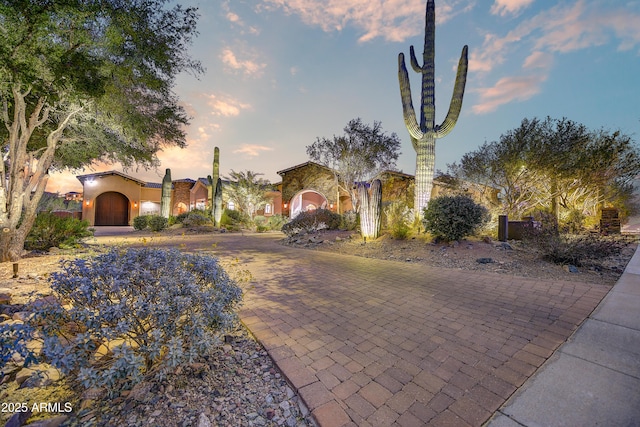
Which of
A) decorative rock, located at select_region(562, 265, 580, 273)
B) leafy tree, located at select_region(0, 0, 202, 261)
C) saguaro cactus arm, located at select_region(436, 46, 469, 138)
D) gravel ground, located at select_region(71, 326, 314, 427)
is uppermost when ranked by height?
saguaro cactus arm, located at select_region(436, 46, 469, 138)

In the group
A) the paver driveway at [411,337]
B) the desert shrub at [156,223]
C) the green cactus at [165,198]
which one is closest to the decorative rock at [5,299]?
the paver driveway at [411,337]

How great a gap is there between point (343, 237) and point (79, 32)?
375 inches

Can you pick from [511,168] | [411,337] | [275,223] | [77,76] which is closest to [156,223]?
[275,223]

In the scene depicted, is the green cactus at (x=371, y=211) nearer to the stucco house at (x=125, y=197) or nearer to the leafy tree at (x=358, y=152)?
the leafy tree at (x=358, y=152)

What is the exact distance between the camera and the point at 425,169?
10508 millimetres

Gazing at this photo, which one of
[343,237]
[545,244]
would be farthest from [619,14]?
[343,237]

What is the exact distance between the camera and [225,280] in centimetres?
235

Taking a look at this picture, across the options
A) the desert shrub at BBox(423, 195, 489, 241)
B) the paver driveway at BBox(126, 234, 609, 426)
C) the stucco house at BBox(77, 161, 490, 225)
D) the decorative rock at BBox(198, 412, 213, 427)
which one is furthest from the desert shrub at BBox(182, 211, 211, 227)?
the decorative rock at BBox(198, 412, 213, 427)

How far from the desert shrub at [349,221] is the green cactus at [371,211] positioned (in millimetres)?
2214

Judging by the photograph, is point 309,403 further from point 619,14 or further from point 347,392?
point 619,14

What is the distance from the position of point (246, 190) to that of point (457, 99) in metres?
15.3

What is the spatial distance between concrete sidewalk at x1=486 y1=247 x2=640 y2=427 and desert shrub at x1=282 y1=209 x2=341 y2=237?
32.1 ft

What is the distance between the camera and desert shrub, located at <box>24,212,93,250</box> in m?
6.88

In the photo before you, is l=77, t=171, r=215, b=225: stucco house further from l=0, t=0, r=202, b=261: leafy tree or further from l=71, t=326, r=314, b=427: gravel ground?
l=71, t=326, r=314, b=427: gravel ground
